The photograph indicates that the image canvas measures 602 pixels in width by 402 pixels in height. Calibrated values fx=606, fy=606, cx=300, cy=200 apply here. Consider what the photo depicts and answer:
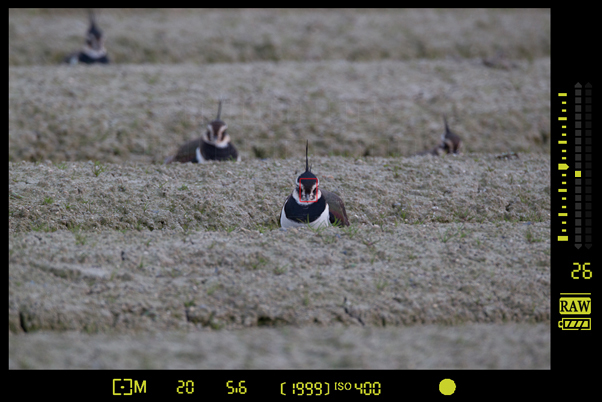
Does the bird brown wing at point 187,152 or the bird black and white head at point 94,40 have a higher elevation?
the bird black and white head at point 94,40

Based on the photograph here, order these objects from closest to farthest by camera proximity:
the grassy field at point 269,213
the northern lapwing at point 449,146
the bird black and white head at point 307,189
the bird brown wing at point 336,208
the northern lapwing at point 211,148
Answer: the grassy field at point 269,213 → the bird black and white head at point 307,189 → the bird brown wing at point 336,208 → the northern lapwing at point 211,148 → the northern lapwing at point 449,146

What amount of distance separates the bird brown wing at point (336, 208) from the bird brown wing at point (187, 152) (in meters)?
2.43

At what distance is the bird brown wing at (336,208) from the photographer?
5039 millimetres

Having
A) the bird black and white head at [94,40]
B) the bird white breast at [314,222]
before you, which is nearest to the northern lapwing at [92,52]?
the bird black and white head at [94,40]

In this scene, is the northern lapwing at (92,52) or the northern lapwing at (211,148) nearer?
the northern lapwing at (211,148)

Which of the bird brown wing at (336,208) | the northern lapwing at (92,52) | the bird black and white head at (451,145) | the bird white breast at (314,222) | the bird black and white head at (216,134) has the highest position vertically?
the northern lapwing at (92,52)

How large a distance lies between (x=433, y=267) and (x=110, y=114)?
553 cm

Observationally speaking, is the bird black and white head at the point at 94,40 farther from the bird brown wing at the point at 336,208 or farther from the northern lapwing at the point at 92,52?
the bird brown wing at the point at 336,208

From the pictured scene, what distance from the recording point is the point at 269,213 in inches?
210

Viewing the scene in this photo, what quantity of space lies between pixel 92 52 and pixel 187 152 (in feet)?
14.6

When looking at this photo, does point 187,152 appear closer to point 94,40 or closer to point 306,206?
point 306,206

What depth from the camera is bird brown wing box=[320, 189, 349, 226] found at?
504cm

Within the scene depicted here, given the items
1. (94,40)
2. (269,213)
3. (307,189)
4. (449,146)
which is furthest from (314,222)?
(94,40)
